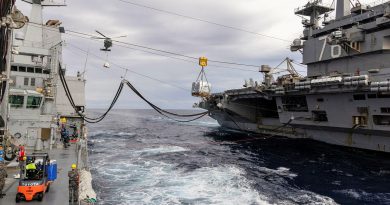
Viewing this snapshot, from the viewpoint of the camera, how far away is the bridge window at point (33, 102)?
20.5 metres

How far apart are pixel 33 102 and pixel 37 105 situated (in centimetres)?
34

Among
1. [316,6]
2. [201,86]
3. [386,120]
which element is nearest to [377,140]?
[386,120]

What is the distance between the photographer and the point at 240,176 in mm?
19016

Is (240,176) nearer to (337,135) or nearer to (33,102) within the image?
(33,102)

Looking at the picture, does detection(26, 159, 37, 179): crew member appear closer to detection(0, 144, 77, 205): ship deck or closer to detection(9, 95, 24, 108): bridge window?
detection(0, 144, 77, 205): ship deck

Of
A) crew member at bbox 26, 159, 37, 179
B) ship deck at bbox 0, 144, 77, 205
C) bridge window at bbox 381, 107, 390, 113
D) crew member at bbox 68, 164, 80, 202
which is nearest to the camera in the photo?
crew member at bbox 68, 164, 80, 202

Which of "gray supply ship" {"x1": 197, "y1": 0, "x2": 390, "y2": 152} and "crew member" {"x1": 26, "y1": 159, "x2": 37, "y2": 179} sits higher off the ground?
"gray supply ship" {"x1": 197, "y1": 0, "x2": 390, "y2": 152}

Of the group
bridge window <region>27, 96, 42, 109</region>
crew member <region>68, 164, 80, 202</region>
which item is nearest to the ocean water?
crew member <region>68, 164, 80, 202</region>

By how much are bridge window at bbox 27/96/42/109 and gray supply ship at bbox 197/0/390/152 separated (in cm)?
1240

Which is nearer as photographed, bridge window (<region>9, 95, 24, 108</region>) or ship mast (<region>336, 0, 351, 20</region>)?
bridge window (<region>9, 95, 24, 108</region>)

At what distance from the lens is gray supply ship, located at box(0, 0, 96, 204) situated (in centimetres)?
1111

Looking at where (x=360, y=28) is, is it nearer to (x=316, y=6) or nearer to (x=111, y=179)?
(x=316, y=6)

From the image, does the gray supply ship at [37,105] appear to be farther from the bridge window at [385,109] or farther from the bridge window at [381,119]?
the bridge window at [381,119]

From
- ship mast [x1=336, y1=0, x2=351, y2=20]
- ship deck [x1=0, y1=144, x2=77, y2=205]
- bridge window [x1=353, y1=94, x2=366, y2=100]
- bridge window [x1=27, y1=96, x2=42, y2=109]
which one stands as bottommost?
ship deck [x1=0, y1=144, x2=77, y2=205]
